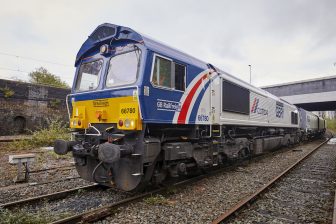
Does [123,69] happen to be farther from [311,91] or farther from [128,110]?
[311,91]

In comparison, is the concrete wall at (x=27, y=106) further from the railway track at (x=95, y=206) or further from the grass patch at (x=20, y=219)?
the grass patch at (x=20, y=219)

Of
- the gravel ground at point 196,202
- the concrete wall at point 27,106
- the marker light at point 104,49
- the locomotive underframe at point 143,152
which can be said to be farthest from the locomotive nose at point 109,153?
the concrete wall at point 27,106

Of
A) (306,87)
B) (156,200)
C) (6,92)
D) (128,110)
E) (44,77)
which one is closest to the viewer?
(128,110)

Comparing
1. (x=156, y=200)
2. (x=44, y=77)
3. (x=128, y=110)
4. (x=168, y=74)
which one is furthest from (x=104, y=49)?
(x=44, y=77)

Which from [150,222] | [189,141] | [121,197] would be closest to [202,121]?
[189,141]

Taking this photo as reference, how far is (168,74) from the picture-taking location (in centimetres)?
611

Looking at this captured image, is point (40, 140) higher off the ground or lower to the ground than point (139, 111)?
lower

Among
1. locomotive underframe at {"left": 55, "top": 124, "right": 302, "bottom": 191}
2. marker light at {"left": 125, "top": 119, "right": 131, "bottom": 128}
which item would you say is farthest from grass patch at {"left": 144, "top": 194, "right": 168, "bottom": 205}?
marker light at {"left": 125, "top": 119, "right": 131, "bottom": 128}

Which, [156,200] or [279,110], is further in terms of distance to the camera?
[279,110]

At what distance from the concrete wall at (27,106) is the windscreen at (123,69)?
1436 centimetres

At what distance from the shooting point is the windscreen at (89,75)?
6578 mm

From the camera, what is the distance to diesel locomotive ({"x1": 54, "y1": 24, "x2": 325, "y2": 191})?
5422 millimetres

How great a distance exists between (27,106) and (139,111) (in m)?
18.2

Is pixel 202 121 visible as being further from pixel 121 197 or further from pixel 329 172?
pixel 329 172
